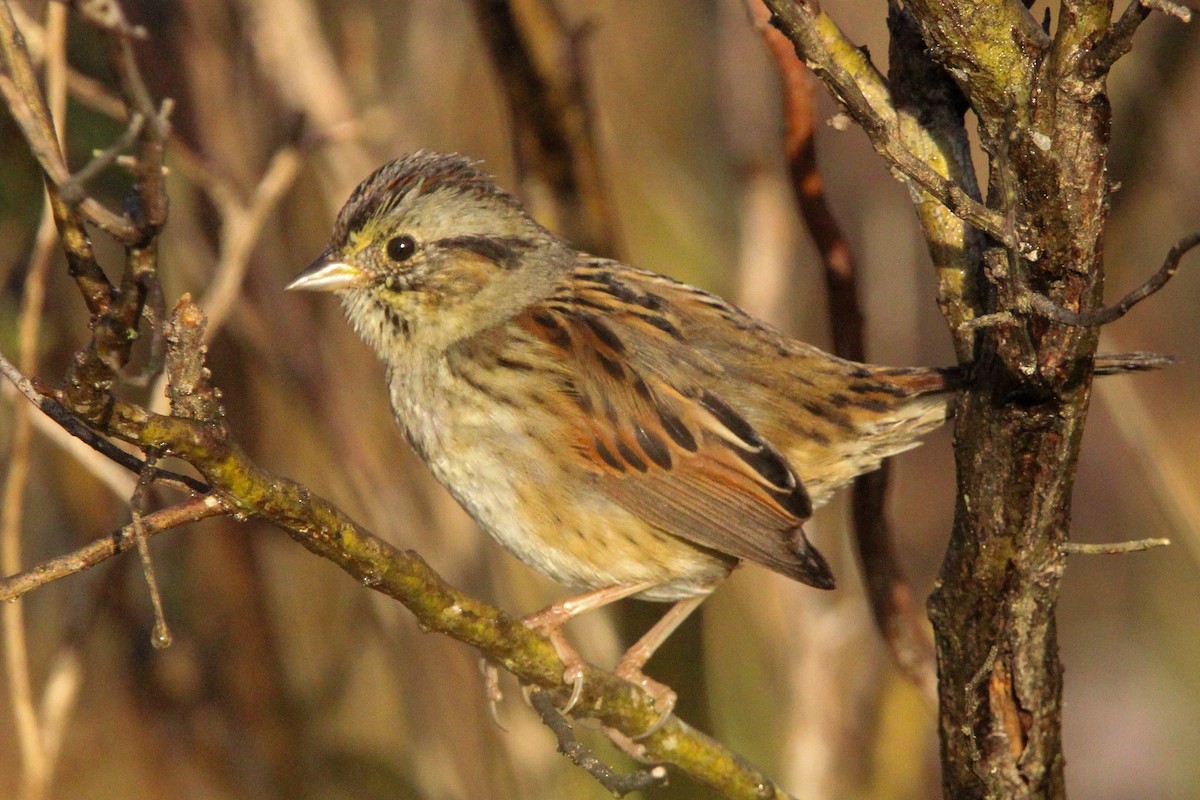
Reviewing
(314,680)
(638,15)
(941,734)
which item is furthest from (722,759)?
(638,15)

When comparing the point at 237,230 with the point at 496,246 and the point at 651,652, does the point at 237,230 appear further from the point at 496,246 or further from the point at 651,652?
the point at 651,652

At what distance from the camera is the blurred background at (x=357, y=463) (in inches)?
137

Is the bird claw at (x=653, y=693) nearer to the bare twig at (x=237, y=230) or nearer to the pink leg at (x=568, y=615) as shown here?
the pink leg at (x=568, y=615)

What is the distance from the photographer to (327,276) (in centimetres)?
276

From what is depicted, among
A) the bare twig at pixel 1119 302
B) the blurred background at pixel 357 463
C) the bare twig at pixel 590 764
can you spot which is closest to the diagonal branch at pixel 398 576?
the bare twig at pixel 590 764

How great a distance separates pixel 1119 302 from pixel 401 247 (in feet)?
5.56

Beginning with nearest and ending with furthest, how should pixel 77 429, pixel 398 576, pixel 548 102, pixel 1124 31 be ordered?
pixel 1124 31 → pixel 77 429 → pixel 398 576 → pixel 548 102

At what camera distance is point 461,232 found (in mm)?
2865

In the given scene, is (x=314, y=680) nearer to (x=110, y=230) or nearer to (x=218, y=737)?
(x=218, y=737)

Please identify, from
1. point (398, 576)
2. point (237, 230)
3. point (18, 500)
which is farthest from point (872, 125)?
point (18, 500)

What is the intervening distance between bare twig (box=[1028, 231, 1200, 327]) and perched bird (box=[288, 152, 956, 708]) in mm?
1170

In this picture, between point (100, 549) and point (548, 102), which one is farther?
point (548, 102)

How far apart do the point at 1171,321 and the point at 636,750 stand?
11.7ft

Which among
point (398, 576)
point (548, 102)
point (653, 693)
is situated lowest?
point (398, 576)
